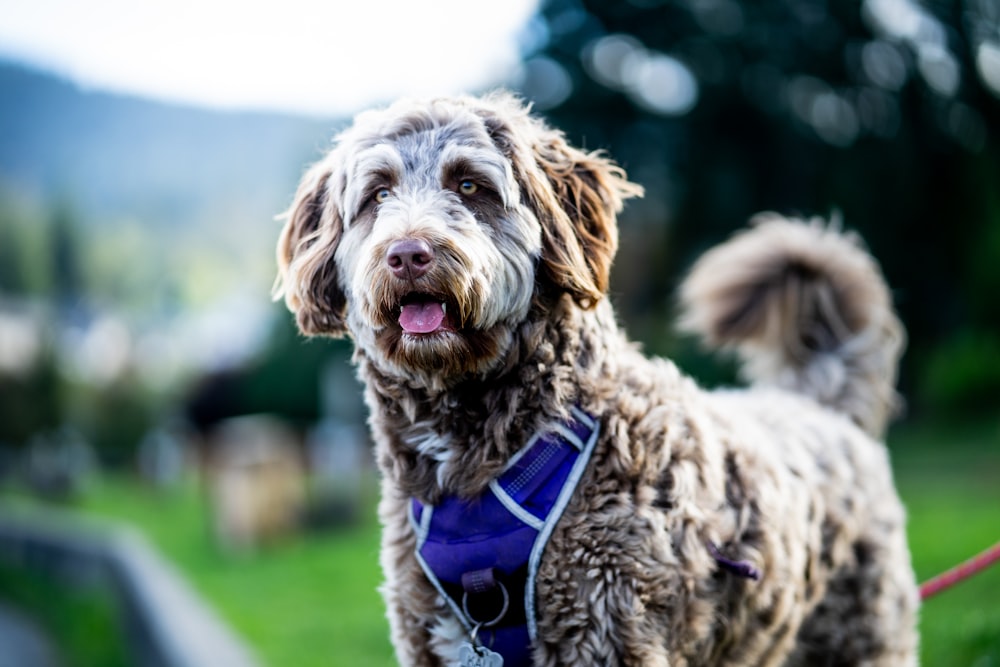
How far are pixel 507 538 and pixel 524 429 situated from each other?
1.19 feet

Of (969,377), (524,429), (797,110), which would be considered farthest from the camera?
(797,110)

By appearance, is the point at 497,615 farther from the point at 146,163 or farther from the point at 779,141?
the point at 146,163

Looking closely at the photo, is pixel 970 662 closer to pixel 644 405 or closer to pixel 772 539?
pixel 772 539

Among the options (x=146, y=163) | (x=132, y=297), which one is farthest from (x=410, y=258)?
(x=146, y=163)

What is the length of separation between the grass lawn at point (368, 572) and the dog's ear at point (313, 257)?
3966 mm

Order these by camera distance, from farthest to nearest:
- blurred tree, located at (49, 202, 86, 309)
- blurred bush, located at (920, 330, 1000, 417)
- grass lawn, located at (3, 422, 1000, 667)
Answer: blurred tree, located at (49, 202, 86, 309)
blurred bush, located at (920, 330, 1000, 417)
grass lawn, located at (3, 422, 1000, 667)

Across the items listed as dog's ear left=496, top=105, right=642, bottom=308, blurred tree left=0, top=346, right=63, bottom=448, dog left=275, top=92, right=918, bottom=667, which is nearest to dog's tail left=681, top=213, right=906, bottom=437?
dog left=275, top=92, right=918, bottom=667

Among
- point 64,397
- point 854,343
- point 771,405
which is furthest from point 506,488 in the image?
point 64,397

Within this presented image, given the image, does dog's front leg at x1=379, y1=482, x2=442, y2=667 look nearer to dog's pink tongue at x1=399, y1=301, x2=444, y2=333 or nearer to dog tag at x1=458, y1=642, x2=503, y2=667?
dog tag at x1=458, y1=642, x2=503, y2=667

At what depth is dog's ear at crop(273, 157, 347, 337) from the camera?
10.8 feet

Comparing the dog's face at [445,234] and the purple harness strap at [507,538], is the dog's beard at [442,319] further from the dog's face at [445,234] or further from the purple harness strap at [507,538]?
the purple harness strap at [507,538]

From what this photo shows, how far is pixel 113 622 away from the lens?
1386 centimetres

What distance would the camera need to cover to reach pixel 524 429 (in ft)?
10.3

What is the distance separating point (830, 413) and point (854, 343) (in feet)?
1.78
